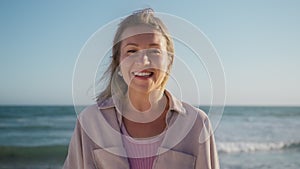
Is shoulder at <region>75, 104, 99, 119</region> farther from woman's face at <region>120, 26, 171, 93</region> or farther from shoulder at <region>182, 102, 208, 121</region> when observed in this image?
shoulder at <region>182, 102, 208, 121</region>

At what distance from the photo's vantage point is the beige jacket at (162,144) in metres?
1.93

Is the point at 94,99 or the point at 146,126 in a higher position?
the point at 94,99

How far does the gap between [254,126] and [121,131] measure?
51.8ft

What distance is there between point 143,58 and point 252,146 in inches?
405

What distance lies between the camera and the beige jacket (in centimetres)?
193

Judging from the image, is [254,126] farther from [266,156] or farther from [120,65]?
[120,65]

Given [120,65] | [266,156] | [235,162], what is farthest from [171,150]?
[266,156]

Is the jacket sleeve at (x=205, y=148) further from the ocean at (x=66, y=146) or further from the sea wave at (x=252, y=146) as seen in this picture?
the sea wave at (x=252, y=146)

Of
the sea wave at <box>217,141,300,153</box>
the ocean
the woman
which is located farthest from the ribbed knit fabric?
the sea wave at <box>217,141,300,153</box>

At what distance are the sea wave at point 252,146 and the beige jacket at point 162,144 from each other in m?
8.44

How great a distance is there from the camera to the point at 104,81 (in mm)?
1980

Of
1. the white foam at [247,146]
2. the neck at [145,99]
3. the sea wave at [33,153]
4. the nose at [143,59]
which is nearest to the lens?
the nose at [143,59]

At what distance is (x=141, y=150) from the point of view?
195cm

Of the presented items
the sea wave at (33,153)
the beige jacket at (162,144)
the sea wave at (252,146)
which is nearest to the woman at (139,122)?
the beige jacket at (162,144)
